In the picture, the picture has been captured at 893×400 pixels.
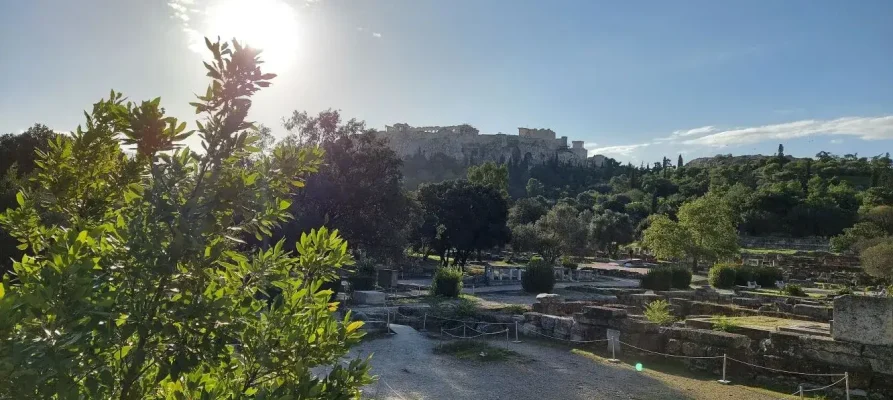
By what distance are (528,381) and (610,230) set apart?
4903 centimetres

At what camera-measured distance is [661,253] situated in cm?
3525

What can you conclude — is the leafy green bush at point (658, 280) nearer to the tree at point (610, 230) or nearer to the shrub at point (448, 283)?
the shrub at point (448, 283)

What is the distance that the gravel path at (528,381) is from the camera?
902cm

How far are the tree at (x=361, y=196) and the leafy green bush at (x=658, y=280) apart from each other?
1222 centimetres

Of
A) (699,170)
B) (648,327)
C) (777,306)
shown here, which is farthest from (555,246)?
(699,170)

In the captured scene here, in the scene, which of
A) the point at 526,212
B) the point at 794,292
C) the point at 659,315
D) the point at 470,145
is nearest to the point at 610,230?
the point at 526,212

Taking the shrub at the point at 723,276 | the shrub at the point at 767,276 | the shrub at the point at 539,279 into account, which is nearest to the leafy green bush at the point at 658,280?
the shrub at the point at 723,276

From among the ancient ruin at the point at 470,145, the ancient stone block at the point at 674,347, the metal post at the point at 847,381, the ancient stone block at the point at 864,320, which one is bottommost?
the ancient stone block at the point at 674,347

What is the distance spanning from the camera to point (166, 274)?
6.08 ft

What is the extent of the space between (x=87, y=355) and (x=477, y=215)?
123 ft

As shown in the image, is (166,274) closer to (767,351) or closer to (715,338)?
(715,338)

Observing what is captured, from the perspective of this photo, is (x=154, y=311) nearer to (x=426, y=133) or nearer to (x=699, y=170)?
(x=699, y=170)

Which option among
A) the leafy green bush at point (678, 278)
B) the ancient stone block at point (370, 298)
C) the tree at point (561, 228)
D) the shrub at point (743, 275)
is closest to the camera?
the ancient stone block at point (370, 298)

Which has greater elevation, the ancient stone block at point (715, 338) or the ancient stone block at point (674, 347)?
the ancient stone block at point (715, 338)
